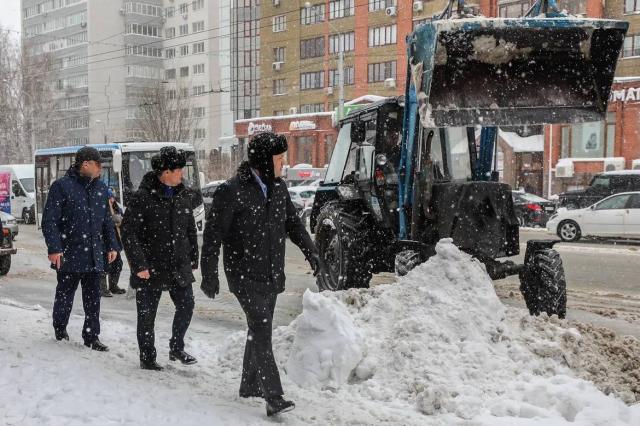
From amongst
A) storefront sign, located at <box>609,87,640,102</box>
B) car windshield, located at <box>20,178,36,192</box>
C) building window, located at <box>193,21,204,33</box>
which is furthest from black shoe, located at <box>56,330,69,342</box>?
building window, located at <box>193,21,204,33</box>

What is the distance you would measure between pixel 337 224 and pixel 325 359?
3264 mm

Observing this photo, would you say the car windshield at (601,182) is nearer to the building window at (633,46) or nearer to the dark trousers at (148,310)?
the building window at (633,46)

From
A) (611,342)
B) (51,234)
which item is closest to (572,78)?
(611,342)

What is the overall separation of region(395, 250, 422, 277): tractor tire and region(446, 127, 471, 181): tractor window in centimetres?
135

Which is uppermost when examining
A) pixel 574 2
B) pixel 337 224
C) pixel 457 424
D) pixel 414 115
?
pixel 574 2

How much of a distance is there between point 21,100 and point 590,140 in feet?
128

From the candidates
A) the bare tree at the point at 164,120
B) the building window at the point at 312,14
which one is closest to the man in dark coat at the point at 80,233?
the bare tree at the point at 164,120

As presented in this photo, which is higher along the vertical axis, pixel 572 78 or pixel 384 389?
pixel 572 78

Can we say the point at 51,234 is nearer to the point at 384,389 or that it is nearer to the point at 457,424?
the point at 384,389

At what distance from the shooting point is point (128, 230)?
17.0 ft

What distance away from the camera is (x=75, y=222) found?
5.83m

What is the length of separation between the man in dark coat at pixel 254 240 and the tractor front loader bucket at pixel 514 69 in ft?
8.41

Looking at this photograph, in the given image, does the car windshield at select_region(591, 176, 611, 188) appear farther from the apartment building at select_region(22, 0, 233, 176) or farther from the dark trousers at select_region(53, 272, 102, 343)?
the apartment building at select_region(22, 0, 233, 176)

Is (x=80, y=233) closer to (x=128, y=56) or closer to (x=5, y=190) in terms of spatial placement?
(x=5, y=190)
